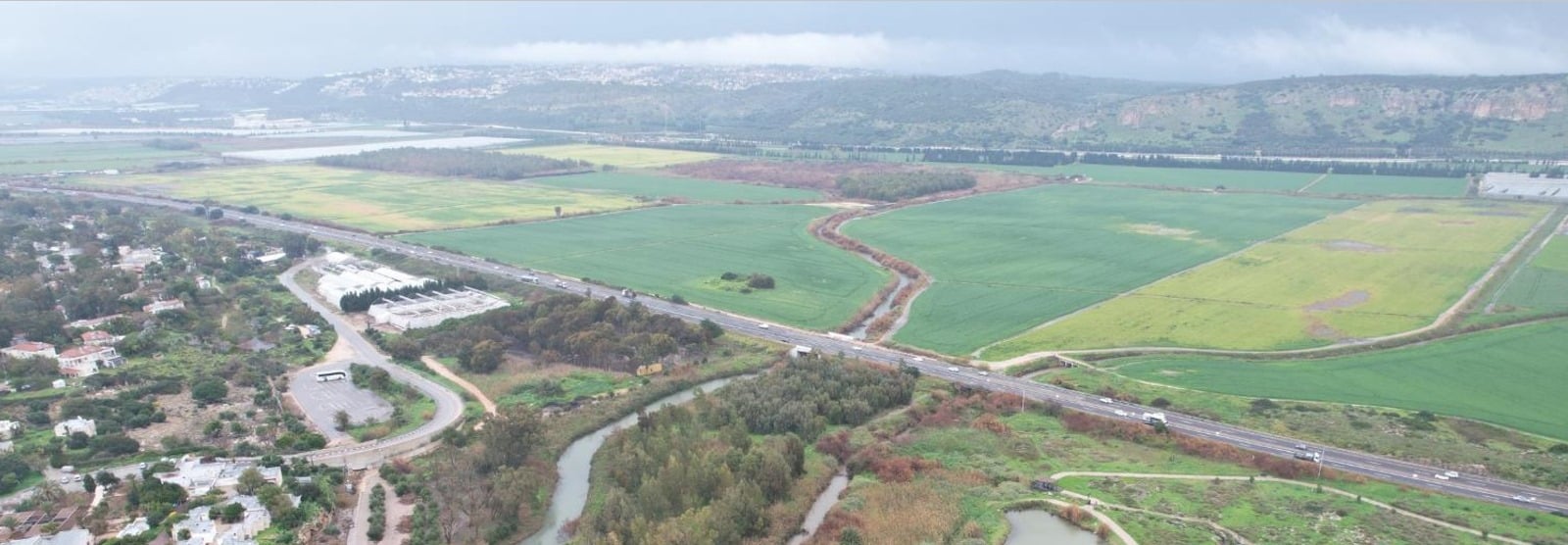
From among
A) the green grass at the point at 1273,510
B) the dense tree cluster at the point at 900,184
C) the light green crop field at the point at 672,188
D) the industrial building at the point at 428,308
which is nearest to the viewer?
the green grass at the point at 1273,510

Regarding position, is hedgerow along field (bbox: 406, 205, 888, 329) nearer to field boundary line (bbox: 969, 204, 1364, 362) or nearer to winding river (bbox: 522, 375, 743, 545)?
field boundary line (bbox: 969, 204, 1364, 362)

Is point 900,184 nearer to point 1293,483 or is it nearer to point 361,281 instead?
point 361,281

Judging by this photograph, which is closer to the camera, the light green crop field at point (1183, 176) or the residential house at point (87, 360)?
the residential house at point (87, 360)

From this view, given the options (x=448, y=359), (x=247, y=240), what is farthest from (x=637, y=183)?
(x=448, y=359)

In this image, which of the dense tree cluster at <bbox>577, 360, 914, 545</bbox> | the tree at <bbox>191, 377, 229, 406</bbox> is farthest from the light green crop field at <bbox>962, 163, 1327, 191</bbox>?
the tree at <bbox>191, 377, 229, 406</bbox>

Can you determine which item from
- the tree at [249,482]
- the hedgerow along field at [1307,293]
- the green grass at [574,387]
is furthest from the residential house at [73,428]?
the hedgerow along field at [1307,293]

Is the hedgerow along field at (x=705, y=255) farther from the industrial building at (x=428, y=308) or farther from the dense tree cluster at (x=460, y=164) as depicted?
the dense tree cluster at (x=460, y=164)

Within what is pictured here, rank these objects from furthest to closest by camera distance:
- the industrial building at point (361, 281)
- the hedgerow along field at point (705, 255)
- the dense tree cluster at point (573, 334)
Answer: the industrial building at point (361, 281) < the hedgerow along field at point (705, 255) < the dense tree cluster at point (573, 334)

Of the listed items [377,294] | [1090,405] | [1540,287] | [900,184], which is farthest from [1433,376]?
[900,184]
